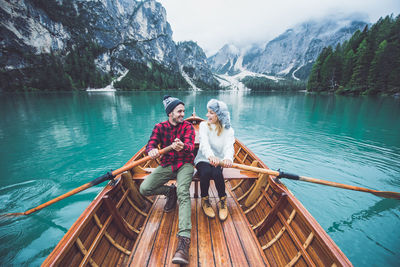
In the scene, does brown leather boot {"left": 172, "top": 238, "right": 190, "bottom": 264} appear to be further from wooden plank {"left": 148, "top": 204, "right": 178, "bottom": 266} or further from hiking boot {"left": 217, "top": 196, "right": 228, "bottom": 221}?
hiking boot {"left": 217, "top": 196, "right": 228, "bottom": 221}

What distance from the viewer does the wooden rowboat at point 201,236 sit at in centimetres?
208

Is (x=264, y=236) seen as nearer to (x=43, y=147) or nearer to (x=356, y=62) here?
(x=43, y=147)

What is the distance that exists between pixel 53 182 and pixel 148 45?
15636cm

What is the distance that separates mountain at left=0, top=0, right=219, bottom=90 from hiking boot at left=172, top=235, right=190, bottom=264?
3621 inches

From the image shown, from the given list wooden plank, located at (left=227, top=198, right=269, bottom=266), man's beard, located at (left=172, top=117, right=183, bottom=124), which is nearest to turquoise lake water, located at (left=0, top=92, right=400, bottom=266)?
wooden plank, located at (left=227, top=198, right=269, bottom=266)

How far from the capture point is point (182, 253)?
226 centimetres

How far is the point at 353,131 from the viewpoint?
12773mm

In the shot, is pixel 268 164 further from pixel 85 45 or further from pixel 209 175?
pixel 85 45

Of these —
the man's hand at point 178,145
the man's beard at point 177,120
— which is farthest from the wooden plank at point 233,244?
the man's beard at point 177,120

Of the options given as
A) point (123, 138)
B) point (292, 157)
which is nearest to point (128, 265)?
point (292, 157)

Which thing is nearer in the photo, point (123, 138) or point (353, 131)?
point (123, 138)

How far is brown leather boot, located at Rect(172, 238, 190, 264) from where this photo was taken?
221 centimetres

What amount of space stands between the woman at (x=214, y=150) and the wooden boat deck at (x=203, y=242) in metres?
0.24

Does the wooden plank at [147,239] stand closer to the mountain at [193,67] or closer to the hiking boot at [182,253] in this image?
the hiking boot at [182,253]
